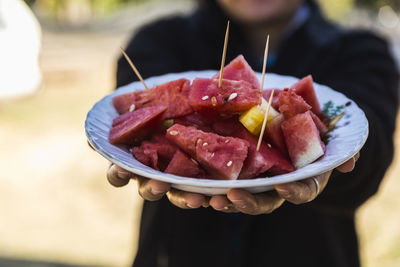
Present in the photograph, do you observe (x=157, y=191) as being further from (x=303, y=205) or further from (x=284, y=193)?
(x=303, y=205)

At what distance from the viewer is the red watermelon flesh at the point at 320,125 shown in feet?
5.22

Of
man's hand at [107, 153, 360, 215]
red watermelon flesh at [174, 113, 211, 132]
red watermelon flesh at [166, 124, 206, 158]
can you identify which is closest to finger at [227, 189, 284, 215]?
man's hand at [107, 153, 360, 215]

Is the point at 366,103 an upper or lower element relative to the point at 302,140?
lower

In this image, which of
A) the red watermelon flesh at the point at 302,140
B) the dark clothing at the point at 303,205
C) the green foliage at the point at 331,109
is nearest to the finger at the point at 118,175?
the red watermelon flesh at the point at 302,140

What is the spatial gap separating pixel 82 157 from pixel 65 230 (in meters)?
1.74

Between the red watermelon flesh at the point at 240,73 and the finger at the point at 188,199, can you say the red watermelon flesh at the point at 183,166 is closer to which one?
the finger at the point at 188,199

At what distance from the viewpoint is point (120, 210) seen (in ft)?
15.5

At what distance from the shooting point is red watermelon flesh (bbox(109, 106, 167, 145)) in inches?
59.7

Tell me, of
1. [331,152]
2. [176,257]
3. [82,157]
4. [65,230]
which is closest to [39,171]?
[82,157]

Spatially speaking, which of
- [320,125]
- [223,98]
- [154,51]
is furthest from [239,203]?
[154,51]

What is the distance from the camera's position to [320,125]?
1.60 metres

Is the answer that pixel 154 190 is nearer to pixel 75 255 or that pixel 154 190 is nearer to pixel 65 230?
pixel 75 255

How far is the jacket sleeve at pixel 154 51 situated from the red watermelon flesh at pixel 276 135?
111 centimetres

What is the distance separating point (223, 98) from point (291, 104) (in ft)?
0.82
